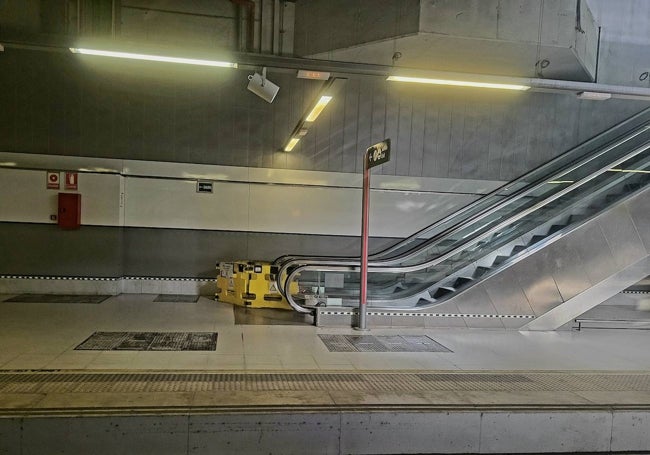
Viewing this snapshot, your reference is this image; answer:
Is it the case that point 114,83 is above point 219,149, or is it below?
above

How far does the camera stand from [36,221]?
8.15m

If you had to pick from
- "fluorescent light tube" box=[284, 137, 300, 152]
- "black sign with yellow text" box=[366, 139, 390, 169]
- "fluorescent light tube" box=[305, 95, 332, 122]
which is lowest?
"black sign with yellow text" box=[366, 139, 390, 169]

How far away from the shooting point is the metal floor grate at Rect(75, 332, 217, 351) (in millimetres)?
4816

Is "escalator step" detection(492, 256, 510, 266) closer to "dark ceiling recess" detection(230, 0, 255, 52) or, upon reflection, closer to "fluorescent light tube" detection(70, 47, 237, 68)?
"fluorescent light tube" detection(70, 47, 237, 68)

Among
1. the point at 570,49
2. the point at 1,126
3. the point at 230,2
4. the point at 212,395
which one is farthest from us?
the point at 1,126

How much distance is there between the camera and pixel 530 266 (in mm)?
6504

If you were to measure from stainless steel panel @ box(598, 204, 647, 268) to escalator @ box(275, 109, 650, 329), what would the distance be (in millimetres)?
12

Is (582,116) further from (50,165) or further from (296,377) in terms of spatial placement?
(50,165)

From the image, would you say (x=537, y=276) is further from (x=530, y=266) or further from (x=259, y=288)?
(x=259, y=288)

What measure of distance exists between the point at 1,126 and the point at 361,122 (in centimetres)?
670

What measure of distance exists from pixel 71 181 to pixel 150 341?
4.54 metres

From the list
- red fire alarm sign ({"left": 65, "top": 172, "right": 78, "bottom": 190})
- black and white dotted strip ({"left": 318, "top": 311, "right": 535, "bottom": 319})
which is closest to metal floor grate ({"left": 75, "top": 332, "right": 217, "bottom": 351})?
black and white dotted strip ({"left": 318, "top": 311, "right": 535, "bottom": 319})

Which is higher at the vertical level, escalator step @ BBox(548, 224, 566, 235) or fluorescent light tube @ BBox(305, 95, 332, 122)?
fluorescent light tube @ BBox(305, 95, 332, 122)

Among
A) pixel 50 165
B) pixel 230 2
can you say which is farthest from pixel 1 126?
pixel 230 2
